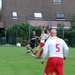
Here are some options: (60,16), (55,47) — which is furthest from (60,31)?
(55,47)

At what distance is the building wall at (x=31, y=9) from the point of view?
193ft

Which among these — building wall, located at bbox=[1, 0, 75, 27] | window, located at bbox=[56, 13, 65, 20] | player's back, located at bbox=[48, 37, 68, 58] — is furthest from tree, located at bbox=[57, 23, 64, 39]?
player's back, located at bbox=[48, 37, 68, 58]

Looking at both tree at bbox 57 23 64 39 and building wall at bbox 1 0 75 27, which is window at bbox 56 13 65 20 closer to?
building wall at bbox 1 0 75 27

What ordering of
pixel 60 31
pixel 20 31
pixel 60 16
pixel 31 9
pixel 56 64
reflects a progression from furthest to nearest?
1. pixel 31 9
2. pixel 60 16
3. pixel 60 31
4. pixel 20 31
5. pixel 56 64

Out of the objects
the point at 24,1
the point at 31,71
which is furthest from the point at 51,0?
the point at 31,71

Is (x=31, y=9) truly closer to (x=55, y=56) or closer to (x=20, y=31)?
(x=20, y=31)

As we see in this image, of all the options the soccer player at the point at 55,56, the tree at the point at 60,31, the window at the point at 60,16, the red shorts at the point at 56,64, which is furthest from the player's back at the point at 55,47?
the window at the point at 60,16

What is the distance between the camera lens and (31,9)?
197ft

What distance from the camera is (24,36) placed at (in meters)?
51.9

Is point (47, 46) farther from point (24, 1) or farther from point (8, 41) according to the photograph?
point (24, 1)

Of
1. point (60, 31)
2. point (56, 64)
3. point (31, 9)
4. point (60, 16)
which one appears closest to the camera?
point (56, 64)

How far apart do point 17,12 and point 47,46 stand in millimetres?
49340

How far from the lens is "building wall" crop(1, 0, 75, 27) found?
58.8 m

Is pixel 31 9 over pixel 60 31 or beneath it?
over
